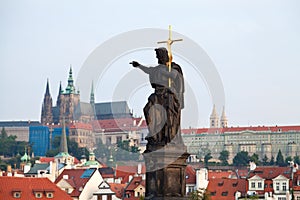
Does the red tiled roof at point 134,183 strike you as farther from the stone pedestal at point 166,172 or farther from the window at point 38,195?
the stone pedestal at point 166,172

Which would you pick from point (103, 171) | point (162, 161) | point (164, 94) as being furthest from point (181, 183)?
point (103, 171)

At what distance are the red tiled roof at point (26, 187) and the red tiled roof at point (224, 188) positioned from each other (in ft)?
50.8

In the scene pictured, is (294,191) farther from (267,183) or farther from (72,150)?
(72,150)

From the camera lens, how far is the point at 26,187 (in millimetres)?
60281

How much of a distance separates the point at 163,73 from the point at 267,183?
59850 mm

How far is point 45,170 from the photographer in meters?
100

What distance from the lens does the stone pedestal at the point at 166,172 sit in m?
19.4

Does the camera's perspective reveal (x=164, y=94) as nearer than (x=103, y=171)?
Yes

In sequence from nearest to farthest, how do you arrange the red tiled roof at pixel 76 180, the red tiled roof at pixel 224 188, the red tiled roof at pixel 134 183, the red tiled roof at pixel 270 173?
the red tiled roof at pixel 224 188, the red tiled roof at pixel 134 183, the red tiled roof at pixel 76 180, the red tiled roof at pixel 270 173

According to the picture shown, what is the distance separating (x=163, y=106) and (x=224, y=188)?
55.9m

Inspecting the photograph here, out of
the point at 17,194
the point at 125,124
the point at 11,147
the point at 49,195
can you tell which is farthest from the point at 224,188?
the point at 11,147

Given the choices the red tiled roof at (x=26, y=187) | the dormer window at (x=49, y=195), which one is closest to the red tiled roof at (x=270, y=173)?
the red tiled roof at (x=26, y=187)

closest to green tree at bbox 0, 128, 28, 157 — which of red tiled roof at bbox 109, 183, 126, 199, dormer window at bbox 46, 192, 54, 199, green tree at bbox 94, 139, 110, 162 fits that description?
red tiled roof at bbox 109, 183, 126, 199

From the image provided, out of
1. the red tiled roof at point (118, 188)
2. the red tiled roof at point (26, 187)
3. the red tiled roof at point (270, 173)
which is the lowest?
the red tiled roof at point (118, 188)
